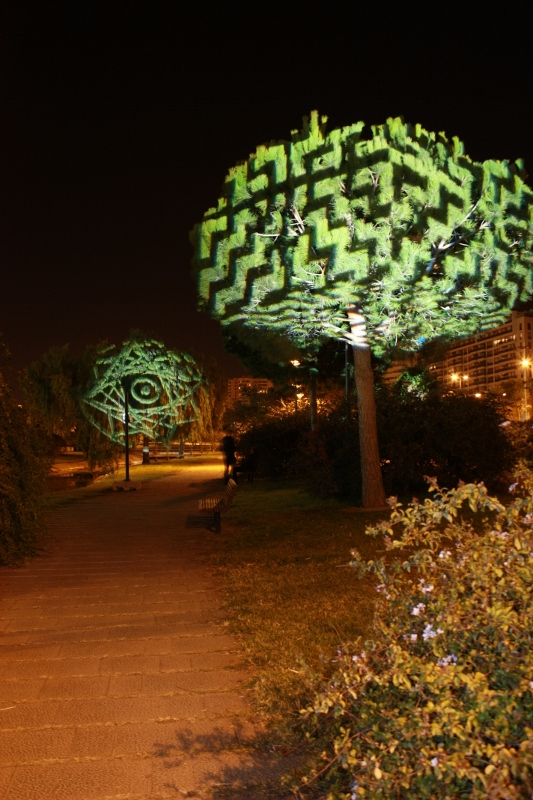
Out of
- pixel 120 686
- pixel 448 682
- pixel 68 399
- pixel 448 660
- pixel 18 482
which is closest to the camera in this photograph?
pixel 448 682

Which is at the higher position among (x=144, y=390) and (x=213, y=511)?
(x=144, y=390)

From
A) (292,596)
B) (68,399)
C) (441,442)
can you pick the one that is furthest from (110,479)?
(292,596)

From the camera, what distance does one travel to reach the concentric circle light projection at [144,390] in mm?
31672

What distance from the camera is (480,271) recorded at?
466 inches

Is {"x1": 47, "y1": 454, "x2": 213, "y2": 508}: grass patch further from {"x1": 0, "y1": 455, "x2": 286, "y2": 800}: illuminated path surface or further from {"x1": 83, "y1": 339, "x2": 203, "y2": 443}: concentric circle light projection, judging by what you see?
{"x1": 0, "y1": 455, "x2": 286, "y2": 800}: illuminated path surface

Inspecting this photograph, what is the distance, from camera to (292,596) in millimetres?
7379

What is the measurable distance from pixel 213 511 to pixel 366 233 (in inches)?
242

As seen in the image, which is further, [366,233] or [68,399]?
[68,399]

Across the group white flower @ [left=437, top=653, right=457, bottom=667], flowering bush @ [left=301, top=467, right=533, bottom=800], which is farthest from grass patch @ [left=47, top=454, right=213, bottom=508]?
white flower @ [left=437, top=653, right=457, bottom=667]

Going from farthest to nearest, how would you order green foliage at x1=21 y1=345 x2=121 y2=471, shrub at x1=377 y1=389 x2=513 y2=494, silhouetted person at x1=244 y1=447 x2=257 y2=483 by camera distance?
green foliage at x1=21 y1=345 x2=121 y2=471, silhouetted person at x1=244 y1=447 x2=257 y2=483, shrub at x1=377 y1=389 x2=513 y2=494

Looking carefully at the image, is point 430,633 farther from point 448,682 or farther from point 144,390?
point 144,390

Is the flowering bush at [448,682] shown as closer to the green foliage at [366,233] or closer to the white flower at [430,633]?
the white flower at [430,633]

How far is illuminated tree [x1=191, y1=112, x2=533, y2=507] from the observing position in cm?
1079

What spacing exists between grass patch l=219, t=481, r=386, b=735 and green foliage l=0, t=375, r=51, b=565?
9.00 ft
